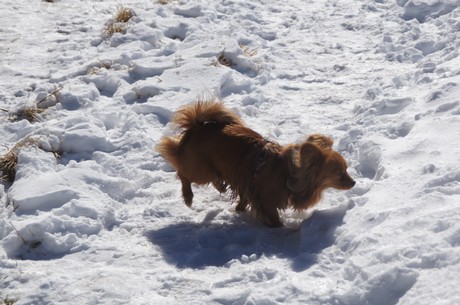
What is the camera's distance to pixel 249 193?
5.55m

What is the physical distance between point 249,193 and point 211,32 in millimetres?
3585

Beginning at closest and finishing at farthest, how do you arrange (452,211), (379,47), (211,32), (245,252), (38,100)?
1. (452,211)
2. (245,252)
3. (38,100)
4. (379,47)
5. (211,32)

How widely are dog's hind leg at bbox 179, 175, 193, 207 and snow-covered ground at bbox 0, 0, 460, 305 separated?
0.09 metres

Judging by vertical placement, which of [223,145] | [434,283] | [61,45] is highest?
[434,283]

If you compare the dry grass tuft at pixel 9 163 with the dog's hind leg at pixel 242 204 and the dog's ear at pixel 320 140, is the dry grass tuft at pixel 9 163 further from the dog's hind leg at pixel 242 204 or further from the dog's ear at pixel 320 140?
the dog's ear at pixel 320 140

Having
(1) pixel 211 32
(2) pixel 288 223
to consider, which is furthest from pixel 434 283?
(1) pixel 211 32

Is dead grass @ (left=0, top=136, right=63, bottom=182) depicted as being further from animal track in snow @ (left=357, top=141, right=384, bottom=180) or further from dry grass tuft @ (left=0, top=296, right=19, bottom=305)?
animal track in snow @ (left=357, top=141, right=384, bottom=180)

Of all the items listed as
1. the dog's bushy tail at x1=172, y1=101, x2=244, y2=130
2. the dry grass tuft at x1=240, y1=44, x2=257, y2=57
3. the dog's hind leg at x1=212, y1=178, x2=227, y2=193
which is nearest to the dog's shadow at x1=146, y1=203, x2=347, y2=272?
the dog's hind leg at x1=212, y1=178, x2=227, y2=193

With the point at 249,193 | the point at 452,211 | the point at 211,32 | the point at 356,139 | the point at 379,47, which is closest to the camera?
the point at 452,211

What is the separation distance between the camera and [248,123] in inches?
274

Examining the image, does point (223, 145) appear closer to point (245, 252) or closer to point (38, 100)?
point (245, 252)

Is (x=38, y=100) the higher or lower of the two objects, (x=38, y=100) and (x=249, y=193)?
the lower

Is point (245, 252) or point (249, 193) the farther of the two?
point (249, 193)

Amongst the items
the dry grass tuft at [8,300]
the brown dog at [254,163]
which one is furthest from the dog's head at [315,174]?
the dry grass tuft at [8,300]
